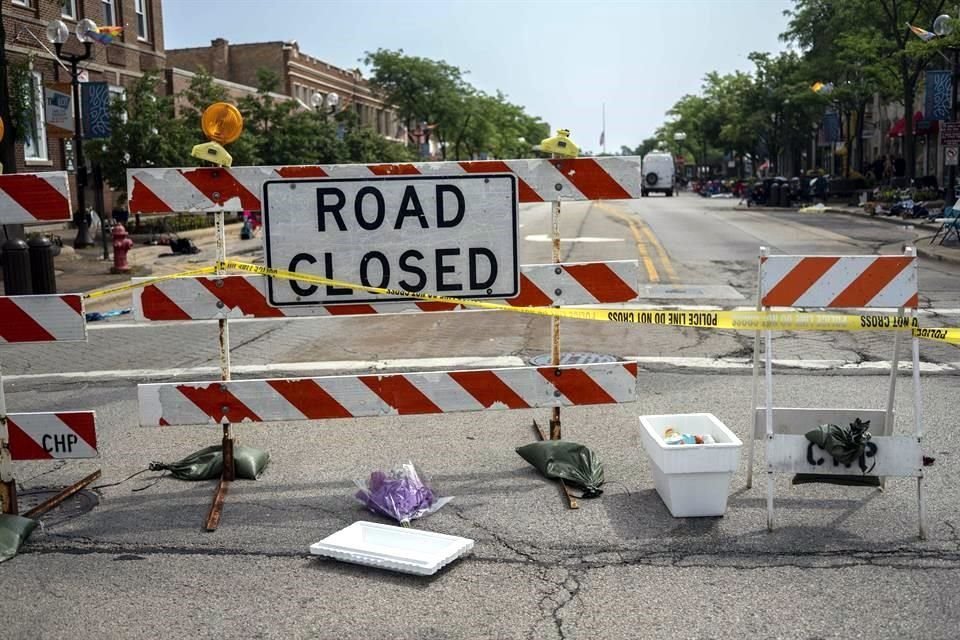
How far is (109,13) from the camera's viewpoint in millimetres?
33094

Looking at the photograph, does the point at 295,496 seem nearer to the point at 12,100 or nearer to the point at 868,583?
the point at 868,583

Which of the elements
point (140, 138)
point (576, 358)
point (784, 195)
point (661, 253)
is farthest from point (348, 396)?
point (784, 195)

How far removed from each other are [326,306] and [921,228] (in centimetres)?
2533

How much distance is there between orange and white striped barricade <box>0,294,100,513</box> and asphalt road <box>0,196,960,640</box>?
434mm

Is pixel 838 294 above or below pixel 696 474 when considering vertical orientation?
above

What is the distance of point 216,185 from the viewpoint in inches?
225

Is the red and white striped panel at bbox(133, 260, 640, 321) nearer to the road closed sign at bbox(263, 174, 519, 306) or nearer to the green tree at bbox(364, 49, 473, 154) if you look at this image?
the road closed sign at bbox(263, 174, 519, 306)

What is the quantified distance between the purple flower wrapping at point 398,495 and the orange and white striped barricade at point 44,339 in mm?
1577

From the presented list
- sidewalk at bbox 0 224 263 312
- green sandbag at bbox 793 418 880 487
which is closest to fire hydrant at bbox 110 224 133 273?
sidewalk at bbox 0 224 263 312

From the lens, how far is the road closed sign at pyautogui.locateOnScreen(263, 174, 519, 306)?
225 inches

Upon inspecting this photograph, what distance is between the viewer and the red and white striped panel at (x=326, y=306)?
561 centimetres

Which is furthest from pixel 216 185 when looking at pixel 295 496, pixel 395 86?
pixel 395 86

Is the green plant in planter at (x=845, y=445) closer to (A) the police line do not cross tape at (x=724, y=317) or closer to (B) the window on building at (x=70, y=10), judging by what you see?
(A) the police line do not cross tape at (x=724, y=317)

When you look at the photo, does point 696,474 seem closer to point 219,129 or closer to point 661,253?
point 219,129
